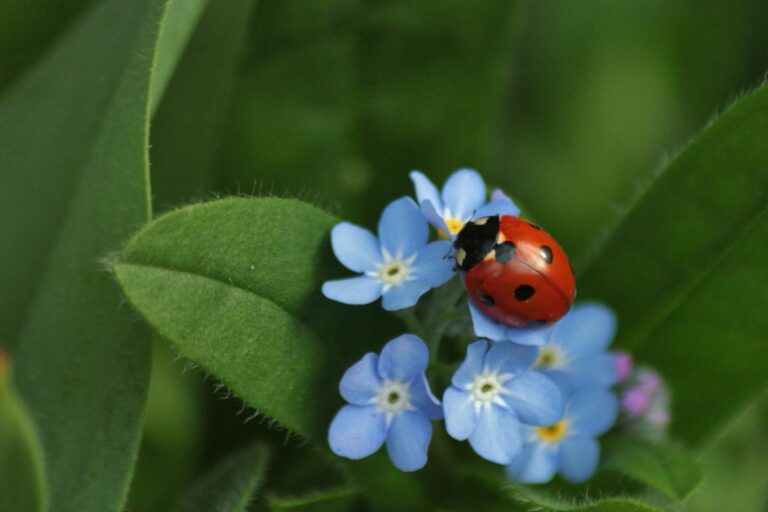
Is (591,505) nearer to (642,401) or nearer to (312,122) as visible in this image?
(642,401)

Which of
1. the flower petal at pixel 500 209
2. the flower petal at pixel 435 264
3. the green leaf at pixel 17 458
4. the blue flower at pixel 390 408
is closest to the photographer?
the green leaf at pixel 17 458

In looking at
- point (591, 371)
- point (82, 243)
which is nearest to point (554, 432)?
point (591, 371)

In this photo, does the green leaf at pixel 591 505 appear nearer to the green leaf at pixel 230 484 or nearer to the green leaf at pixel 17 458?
the green leaf at pixel 230 484

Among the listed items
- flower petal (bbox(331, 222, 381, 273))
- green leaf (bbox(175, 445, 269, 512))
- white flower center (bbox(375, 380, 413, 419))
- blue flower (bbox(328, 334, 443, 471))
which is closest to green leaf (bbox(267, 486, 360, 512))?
green leaf (bbox(175, 445, 269, 512))

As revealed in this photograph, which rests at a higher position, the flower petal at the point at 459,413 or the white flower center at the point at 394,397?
the flower petal at the point at 459,413

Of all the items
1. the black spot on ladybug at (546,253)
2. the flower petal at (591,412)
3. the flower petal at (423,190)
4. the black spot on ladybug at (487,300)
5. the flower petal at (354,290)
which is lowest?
the flower petal at (591,412)

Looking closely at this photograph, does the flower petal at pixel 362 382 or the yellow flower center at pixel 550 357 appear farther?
the yellow flower center at pixel 550 357

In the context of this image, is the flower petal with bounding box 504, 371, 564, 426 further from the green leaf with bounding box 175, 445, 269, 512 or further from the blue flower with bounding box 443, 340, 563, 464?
the green leaf with bounding box 175, 445, 269, 512

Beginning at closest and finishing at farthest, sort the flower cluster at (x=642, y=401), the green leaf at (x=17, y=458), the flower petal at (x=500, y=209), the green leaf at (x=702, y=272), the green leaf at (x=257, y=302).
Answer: the green leaf at (x=17, y=458)
the green leaf at (x=257, y=302)
the flower petal at (x=500, y=209)
the green leaf at (x=702, y=272)
the flower cluster at (x=642, y=401)

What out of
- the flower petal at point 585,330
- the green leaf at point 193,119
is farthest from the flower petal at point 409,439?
the green leaf at point 193,119
